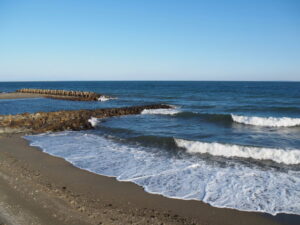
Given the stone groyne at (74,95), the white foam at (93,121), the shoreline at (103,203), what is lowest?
the shoreline at (103,203)

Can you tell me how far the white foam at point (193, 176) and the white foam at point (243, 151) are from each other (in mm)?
1050

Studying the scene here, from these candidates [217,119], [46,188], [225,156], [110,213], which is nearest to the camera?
[110,213]

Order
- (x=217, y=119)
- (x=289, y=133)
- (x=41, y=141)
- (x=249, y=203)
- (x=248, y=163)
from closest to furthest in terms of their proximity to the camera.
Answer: (x=249, y=203) → (x=248, y=163) → (x=41, y=141) → (x=289, y=133) → (x=217, y=119)

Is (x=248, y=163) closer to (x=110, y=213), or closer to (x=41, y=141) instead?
(x=110, y=213)

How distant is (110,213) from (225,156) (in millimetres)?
6090

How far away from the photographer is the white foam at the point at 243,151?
31.9ft

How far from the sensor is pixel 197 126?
17.0 m

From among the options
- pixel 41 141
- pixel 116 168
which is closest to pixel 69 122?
pixel 41 141

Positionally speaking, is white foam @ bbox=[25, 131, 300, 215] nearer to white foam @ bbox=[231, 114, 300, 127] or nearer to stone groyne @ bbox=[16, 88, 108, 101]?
white foam @ bbox=[231, 114, 300, 127]

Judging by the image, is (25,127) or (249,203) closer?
(249,203)

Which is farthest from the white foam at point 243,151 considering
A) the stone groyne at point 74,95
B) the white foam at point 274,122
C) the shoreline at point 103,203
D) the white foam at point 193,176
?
the stone groyne at point 74,95

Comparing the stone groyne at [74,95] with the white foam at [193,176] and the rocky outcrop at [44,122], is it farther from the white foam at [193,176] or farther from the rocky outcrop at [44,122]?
the white foam at [193,176]

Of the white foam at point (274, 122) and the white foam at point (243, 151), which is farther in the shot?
the white foam at point (274, 122)

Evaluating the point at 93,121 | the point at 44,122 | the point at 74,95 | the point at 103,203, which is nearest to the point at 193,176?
the point at 103,203
